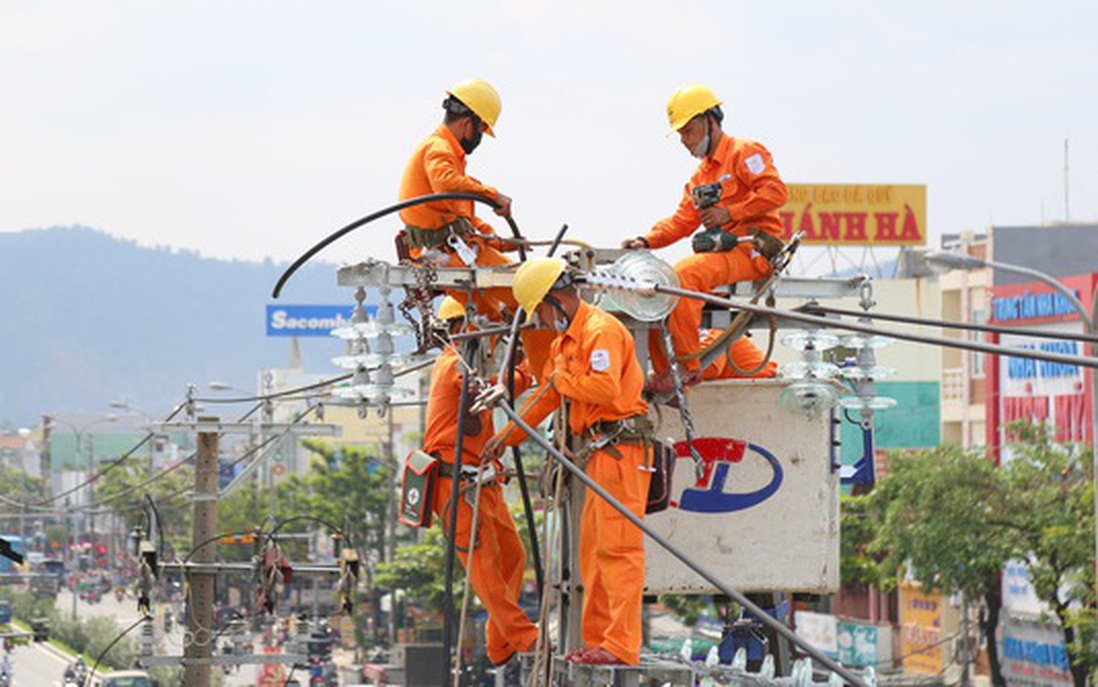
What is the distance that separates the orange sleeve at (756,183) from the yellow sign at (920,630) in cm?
4729

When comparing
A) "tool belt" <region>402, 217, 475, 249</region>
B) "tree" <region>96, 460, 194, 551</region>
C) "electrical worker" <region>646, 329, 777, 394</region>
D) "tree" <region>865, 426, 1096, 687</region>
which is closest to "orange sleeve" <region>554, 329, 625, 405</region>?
"electrical worker" <region>646, 329, 777, 394</region>

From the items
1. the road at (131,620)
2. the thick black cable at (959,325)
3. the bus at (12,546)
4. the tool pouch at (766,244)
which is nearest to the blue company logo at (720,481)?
the thick black cable at (959,325)

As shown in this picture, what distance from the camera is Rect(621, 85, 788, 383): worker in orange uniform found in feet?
39.4

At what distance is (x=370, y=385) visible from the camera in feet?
40.5

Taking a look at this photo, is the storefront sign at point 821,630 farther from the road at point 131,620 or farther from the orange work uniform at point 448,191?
the orange work uniform at point 448,191

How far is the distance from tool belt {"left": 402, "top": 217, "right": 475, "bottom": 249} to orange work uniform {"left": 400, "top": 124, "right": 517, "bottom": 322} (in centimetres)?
2

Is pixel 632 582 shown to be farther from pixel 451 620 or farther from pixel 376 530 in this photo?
pixel 376 530

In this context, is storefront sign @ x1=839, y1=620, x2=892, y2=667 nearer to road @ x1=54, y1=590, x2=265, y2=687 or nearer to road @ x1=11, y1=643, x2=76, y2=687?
road @ x1=54, y1=590, x2=265, y2=687

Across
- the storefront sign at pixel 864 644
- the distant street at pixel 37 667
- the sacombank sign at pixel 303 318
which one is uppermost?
the sacombank sign at pixel 303 318

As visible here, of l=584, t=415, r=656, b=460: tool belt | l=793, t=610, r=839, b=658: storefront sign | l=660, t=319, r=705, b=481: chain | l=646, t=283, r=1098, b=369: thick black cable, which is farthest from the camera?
l=793, t=610, r=839, b=658: storefront sign

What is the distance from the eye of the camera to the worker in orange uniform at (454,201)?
1234 cm

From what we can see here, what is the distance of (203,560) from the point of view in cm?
2692

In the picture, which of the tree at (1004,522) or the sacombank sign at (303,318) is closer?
the tree at (1004,522)

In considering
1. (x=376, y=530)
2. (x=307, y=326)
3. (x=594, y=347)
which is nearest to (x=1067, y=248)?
(x=376, y=530)
